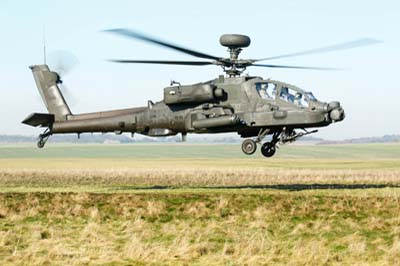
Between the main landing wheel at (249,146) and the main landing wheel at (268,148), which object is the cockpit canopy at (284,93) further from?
the main landing wheel at (268,148)

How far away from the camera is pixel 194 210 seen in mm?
23828

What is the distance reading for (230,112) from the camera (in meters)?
30.7

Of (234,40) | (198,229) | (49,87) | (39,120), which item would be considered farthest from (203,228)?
(49,87)

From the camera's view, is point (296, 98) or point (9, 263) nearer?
point (9, 263)

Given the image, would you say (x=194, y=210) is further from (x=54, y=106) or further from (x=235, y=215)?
(x=54, y=106)

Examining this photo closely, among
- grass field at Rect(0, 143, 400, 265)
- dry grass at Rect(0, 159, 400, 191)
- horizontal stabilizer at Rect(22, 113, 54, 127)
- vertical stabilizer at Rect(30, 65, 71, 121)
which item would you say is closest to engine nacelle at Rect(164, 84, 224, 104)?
grass field at Rect(0, 143, 400, 265)

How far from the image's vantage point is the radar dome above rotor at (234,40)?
28.2 meters

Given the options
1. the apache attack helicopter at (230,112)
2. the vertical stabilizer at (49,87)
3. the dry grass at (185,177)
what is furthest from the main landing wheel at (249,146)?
the vertical stabilizer at (49,87)

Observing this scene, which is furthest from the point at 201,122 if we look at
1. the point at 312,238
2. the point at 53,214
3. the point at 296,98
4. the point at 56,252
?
the point at 56,252

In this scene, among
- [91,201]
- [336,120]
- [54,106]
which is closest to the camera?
[91,201]

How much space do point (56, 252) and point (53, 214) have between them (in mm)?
7621

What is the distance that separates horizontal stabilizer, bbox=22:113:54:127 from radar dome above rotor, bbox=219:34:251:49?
37.6ft

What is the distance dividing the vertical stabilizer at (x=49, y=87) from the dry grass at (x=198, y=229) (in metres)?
9.59

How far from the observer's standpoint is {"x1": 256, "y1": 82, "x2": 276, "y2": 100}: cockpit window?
30.2 metres
